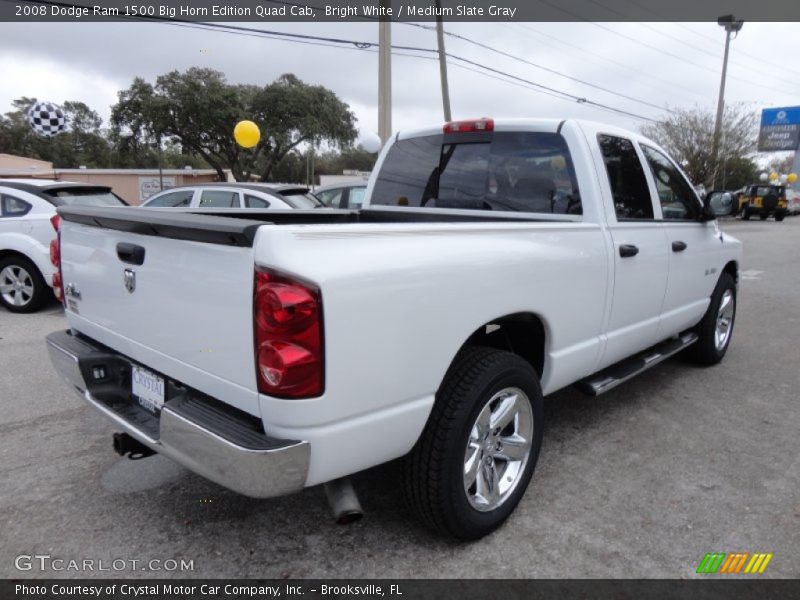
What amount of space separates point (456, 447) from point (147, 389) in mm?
1318

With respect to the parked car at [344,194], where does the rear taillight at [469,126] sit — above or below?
above

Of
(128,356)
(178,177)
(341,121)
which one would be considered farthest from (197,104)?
(128,356)

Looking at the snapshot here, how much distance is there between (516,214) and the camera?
3.29 metres

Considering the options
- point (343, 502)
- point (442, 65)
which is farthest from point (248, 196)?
point (442, 65)

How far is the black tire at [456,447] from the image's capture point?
222 cm

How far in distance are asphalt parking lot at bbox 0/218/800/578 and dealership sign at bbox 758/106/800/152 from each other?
47.9 meters

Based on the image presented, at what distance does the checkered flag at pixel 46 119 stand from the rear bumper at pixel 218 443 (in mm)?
24155

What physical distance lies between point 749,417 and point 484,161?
8.43ft

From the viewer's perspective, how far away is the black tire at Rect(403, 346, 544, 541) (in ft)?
7.30

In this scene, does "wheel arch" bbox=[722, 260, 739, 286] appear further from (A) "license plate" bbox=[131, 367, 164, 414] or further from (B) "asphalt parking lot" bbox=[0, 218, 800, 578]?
(A) "license plate" bbox=[131, 367, 164, 414]

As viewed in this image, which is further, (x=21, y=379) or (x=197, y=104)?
(x=197, y=104)

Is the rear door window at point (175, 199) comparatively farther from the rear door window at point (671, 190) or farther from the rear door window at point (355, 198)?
the rear door window at point (671, 190)

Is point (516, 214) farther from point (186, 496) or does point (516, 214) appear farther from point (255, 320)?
point (186, 496)
